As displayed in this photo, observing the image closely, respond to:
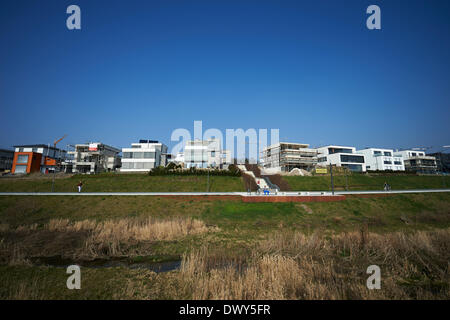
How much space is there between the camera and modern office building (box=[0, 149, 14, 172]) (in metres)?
81.6

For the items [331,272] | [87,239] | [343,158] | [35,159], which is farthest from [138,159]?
[343,158]

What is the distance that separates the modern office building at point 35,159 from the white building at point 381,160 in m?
118

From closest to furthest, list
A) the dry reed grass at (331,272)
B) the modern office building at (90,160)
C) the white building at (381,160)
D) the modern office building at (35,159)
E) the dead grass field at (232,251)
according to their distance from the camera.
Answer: the dry reed grass at (331,272), the dead grass field at (232,251), the modern office building at (35,159), the modern office building at (90,160), the white building at (381,160)

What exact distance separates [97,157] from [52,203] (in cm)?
6113

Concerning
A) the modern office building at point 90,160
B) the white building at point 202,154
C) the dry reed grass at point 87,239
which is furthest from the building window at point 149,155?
the dry reed grass at point 87,239

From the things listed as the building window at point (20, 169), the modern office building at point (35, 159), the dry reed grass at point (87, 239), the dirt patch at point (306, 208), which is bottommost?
the dry reed grass at point (87, 239)

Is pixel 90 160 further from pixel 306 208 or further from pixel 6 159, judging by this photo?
pixel 306 208

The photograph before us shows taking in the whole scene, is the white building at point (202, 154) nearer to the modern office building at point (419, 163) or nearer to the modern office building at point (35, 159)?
the modern office building at point (35, 159)

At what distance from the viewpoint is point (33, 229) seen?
55.1 feet

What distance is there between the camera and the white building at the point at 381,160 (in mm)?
84231

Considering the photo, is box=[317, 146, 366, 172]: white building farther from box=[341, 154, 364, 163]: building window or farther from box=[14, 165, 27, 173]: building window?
box=[14, 165, 27, 173]: building window

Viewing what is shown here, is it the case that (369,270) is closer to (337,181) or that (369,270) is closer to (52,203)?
(52,203)

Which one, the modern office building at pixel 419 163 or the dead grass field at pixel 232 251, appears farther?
the modern office building at pixel 419 163
